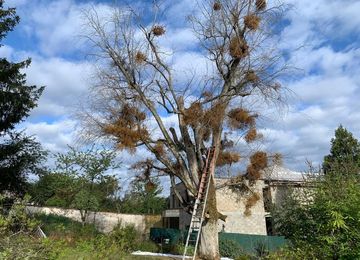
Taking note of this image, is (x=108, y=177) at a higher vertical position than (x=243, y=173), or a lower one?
higher

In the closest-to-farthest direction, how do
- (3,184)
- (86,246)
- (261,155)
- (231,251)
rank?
(86,246) < (261,155) < (3,184) < (231,251)

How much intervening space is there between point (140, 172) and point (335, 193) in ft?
39.0

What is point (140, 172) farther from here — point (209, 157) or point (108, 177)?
point (108, 177)

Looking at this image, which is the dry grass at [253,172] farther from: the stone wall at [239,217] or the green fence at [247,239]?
the stone wall at [239,217]

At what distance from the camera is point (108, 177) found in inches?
1486

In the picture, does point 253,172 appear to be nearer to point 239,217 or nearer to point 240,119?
point 240,119

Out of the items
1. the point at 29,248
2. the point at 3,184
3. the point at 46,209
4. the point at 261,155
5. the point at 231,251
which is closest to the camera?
the point at 29,248

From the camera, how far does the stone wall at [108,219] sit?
36281mm

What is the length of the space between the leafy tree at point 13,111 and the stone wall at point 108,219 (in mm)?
14771

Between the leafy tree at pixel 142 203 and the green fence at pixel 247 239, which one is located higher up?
the leafy tree at pixel 142 203

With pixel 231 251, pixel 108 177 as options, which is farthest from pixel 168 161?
pixel 108 177

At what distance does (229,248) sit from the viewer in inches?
917

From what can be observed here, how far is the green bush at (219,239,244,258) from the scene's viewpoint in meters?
22.8

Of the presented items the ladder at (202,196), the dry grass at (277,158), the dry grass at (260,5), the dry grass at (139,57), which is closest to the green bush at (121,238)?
the ladder at (202,196)
